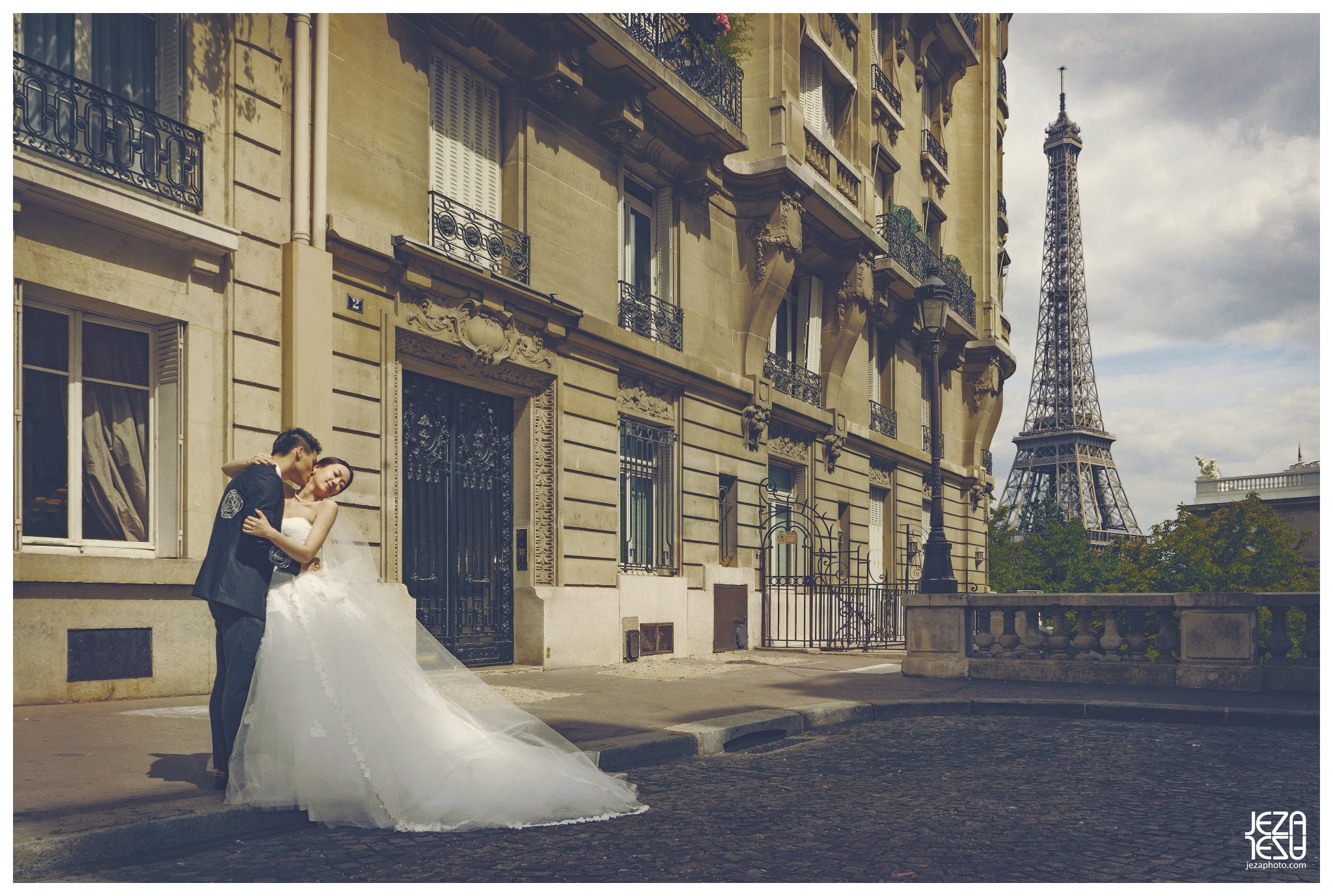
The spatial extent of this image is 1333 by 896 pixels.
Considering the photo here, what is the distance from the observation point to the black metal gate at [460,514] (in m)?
11.6

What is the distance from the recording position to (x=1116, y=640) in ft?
36.5

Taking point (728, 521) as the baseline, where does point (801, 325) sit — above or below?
above

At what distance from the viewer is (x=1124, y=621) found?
11266 mm

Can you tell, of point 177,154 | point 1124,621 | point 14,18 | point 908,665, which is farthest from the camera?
point 908,665

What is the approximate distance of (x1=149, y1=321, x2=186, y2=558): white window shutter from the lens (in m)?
9.01

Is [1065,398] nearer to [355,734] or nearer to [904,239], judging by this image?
[904,239]

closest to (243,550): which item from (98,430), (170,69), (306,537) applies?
(306,537)

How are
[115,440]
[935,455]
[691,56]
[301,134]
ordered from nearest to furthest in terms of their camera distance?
[115,440]
[301,134]
[935,455]
[691,56]

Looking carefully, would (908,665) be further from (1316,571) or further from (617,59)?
(1316,571)

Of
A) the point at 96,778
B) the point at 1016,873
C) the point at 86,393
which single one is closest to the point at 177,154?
the point at 86,393

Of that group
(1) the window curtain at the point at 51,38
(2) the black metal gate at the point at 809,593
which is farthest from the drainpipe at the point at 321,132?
(2) the black metal gate at the point at 809,593

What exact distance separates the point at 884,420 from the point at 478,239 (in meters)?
13.7

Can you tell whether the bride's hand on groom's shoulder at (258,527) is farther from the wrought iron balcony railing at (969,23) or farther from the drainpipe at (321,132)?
the wrought iron balcony railing at (969,23)

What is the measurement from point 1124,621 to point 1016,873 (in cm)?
800
